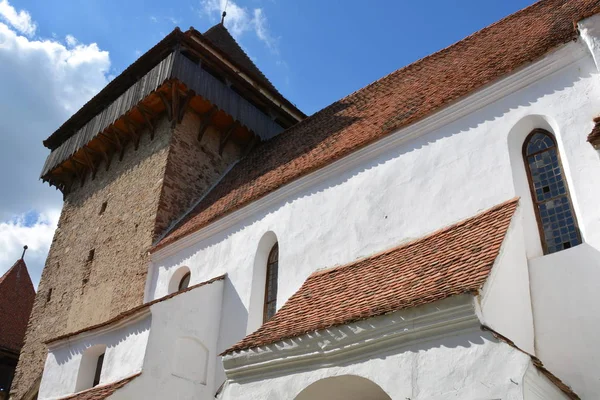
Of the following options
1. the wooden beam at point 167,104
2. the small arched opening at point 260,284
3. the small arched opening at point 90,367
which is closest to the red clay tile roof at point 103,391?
the small arched opening at point 90,367

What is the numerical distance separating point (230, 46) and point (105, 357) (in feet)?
39.7

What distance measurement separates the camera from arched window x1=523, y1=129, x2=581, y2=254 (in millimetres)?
6719

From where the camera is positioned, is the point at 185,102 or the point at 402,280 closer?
the point at 402,280

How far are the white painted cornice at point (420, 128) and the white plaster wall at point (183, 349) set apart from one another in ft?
4.64

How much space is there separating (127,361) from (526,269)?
6212 mm

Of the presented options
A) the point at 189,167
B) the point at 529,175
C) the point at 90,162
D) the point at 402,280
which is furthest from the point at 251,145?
the point at 402,280

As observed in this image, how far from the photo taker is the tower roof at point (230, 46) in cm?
1845

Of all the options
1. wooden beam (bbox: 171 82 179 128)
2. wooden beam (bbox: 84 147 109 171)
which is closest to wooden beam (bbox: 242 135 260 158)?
Answer: wooden beam (bbox: 171 82 179 128)

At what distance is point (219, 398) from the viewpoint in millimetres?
6871

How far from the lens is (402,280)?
633 centimetres

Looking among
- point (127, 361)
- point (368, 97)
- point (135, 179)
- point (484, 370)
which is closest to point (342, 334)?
point (484, 370)

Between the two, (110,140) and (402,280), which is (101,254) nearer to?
(110,140)

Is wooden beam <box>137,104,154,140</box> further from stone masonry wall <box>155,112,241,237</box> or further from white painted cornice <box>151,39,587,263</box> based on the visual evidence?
white painted cornice <box>151,39,587,263</box>

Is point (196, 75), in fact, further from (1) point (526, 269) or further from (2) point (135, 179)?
(1) point (526, 269)
